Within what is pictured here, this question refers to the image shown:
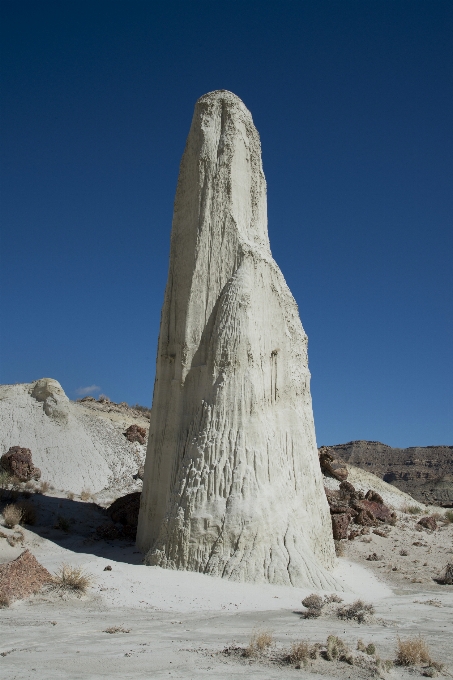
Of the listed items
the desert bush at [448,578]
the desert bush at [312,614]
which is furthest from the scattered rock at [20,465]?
the desert bush at [312,614]

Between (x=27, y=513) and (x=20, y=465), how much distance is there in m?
5.60

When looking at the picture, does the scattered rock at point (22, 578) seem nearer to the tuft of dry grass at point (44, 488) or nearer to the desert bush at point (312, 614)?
the desert bush at point (312, 614)

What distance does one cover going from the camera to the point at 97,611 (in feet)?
26.3

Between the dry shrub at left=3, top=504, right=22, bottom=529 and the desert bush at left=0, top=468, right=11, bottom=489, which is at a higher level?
the desert bush at left=0, top=468, right=11, bottom=489

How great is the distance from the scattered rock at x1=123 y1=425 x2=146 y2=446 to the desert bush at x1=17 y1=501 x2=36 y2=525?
11.3m

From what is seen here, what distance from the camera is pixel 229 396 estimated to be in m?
11.4

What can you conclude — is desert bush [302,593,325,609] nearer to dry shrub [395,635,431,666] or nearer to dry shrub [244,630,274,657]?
dry shrub [244,630,274,657]

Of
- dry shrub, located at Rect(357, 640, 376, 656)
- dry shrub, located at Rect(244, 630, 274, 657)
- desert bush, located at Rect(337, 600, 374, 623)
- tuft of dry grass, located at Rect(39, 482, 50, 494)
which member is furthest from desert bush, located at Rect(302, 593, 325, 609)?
tuft of dry grass, located at Rect(39, 482, 50, 494)

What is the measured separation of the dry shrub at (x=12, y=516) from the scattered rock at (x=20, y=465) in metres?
5.70

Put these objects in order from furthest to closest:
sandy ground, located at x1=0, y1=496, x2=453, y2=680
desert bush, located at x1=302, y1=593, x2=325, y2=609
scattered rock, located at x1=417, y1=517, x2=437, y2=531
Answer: scattered rock, located at x1=417, y1=517, x2=437, y2=531, desert bush, located at x1=302, y1=593, x2=325, y2=609, sandy ground, located at x1=0, y1=496, x2=453, y2=680

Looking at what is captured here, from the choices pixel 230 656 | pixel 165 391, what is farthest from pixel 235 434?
pixel 230 656

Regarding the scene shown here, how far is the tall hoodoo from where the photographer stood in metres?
10.3

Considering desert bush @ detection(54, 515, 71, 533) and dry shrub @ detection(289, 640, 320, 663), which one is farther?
desert bush @ detection(54, 515, 71, 533)

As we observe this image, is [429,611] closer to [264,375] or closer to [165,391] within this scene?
[264,375]
